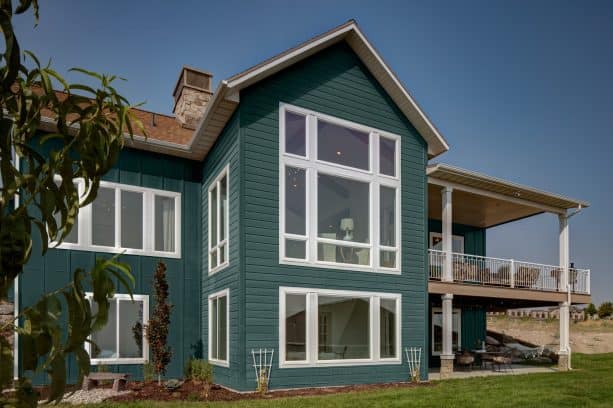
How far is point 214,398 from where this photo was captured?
34.0 ft

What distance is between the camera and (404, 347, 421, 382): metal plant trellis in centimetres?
1349

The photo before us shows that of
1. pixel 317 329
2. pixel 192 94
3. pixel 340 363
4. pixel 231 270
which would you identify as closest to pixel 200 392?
pixel 231 270

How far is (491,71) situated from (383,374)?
14602 millimetres

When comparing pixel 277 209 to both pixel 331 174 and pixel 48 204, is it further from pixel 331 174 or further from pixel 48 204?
pixel 48 204

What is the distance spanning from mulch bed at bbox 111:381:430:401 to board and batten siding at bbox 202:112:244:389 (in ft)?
1.79

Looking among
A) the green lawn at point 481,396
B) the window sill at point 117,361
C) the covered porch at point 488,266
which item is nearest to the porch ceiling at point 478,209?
the covered porch at point 488,266

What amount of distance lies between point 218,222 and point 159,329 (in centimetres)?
289

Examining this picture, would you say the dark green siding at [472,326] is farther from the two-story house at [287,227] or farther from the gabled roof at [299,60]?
the gabled roof at [299,60]

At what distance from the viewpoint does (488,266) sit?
17531 millimetres

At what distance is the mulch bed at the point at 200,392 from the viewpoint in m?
10.4

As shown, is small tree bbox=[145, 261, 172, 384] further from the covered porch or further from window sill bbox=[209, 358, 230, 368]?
the covered porch

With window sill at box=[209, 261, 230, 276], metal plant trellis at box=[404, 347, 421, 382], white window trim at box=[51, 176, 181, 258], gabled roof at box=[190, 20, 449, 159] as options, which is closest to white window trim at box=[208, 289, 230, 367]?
window sill at box=[209, 261, 230, 276]

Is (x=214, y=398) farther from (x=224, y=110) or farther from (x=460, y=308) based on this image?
(x=460, y=308)

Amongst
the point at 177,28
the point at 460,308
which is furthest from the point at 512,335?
the point at 177,28
